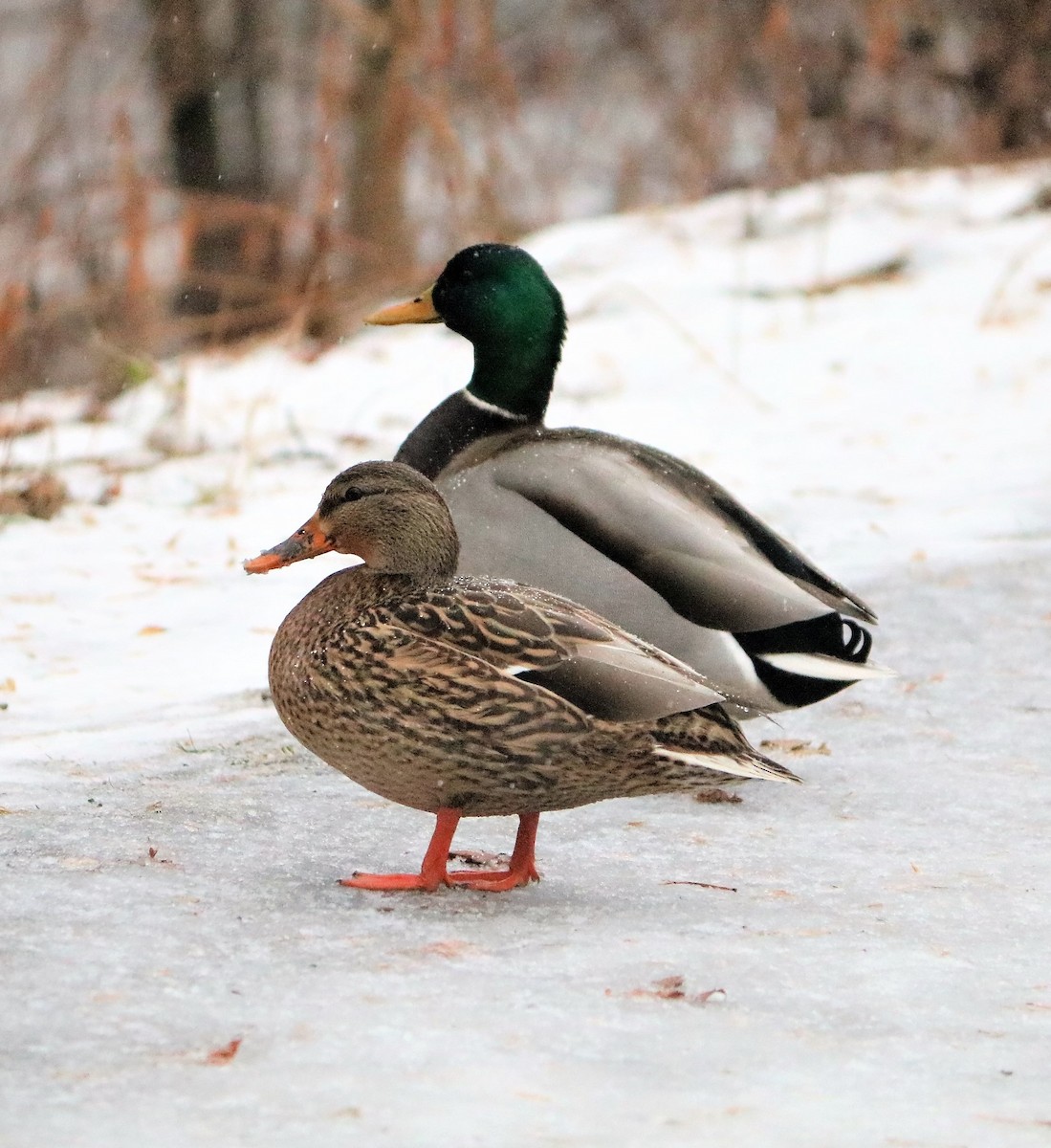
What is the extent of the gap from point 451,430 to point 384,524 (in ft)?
5.51

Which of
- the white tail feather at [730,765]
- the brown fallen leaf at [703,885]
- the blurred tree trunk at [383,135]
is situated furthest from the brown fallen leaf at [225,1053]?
the blurred tree trunk at [383,135]

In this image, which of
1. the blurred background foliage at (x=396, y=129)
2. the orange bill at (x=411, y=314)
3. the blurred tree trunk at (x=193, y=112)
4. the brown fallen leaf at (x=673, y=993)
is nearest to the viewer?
the brown fallen leaf at (x=673, y=993)

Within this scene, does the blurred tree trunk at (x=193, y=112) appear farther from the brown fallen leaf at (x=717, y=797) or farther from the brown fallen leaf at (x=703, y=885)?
the brown fallen leaf at (x=703, y=885)

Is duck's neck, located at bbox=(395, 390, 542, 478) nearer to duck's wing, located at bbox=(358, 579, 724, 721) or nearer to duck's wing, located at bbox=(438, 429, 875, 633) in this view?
duck's wing, located at bbox=(438, 429, 875, 633)

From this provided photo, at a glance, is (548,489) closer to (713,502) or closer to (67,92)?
(713,502)

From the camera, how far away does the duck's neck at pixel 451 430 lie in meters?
4.67

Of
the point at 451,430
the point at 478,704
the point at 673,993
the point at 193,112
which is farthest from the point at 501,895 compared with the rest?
the point at 193,112

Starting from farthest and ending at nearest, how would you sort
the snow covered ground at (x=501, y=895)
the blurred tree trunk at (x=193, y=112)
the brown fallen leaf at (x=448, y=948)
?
1. the blurred tree trunk at (x=193, y=112)
2. the brown fallen leaf at (x=448, y=948)
3. the snow covered ground at (x=501, y=895)

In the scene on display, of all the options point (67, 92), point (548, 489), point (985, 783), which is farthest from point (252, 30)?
point (985, 783)

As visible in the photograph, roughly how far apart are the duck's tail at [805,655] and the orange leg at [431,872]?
119 centimetres

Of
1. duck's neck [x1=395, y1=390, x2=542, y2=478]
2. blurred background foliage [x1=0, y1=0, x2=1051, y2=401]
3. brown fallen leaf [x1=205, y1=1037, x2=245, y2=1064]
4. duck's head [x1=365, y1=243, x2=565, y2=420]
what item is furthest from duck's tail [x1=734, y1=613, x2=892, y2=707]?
blurred background foliage [x1=0, y1=0, x2=1051, y2=401]

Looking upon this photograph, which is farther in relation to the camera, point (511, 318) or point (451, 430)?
point (511, 318)

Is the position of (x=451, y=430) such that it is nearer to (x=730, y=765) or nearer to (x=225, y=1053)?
(x=730, y=765)

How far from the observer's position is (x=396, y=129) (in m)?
9.98
